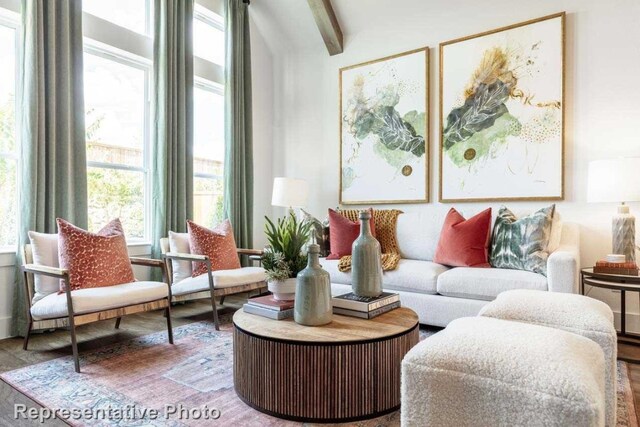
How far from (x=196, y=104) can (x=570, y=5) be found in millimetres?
3521

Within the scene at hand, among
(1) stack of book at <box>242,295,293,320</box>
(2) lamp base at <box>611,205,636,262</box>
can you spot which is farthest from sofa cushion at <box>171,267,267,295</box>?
(2) lamp base at <box>611,205,636,262</box>

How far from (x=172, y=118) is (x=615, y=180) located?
11.8 ft

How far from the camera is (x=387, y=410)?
1.74 meters

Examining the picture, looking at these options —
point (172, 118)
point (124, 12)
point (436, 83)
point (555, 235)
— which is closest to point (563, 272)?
point (555, 235)

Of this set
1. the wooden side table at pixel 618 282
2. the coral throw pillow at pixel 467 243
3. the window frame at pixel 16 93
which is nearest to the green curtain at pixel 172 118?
the window frame at pixel 16 93

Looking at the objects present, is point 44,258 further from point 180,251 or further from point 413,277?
point 413,277

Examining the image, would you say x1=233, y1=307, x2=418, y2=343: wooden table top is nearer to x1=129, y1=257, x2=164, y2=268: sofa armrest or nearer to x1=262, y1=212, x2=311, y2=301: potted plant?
x1=262, y1=212, x2=311, y2=301: potted plant

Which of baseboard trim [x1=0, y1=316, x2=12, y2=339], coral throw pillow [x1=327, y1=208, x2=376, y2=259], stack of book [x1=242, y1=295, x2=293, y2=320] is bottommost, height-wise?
baseboard trim [x1=0, y1=316, x2=12, y2=339]

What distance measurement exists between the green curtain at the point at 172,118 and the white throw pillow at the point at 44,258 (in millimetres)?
1040

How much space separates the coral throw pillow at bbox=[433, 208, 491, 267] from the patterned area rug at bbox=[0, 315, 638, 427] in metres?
1.08

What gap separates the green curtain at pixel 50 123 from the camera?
2.89 meters

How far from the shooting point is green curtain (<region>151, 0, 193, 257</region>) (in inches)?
149

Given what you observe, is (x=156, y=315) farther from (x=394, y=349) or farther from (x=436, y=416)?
(x=436, y=416)

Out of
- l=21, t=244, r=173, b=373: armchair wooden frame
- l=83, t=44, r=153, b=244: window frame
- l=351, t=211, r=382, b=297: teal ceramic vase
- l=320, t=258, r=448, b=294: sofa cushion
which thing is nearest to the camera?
l=351, t=211, r=382, b=297: teal ceramic vase
